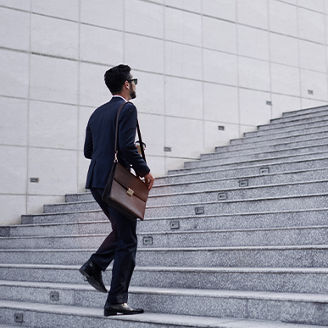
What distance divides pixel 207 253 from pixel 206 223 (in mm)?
942

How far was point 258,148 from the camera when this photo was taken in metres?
9.62

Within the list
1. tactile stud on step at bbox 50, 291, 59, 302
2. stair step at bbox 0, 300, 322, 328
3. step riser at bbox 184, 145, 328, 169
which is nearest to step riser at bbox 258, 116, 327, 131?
step riser at bbox 184, 145, 328, 169

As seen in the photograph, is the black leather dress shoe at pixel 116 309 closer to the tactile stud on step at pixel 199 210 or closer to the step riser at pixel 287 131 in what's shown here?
the tactile stud on step at pixel 199 210

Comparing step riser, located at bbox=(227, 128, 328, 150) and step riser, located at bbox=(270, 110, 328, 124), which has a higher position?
step riser, located at bbox=(270, 110, 328, 124)

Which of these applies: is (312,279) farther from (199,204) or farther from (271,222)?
(199,204)

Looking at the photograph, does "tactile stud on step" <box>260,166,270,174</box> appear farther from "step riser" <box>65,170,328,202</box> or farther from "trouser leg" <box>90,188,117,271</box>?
"trouser leg" <box>90,188,117,271</box>

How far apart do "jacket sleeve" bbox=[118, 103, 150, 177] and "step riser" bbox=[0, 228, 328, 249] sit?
1.54 meters

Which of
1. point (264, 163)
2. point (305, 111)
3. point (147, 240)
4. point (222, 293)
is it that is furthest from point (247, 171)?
point (305, 111)

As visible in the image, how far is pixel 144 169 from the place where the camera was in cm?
419

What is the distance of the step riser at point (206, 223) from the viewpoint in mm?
5332

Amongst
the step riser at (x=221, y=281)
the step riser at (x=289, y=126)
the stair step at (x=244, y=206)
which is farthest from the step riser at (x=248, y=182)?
the step riser at (x=289, y=126)

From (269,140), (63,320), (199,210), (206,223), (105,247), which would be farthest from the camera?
(269,140)

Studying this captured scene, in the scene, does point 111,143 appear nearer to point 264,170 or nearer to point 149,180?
point 149,180

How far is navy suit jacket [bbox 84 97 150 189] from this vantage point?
412 centimetres
